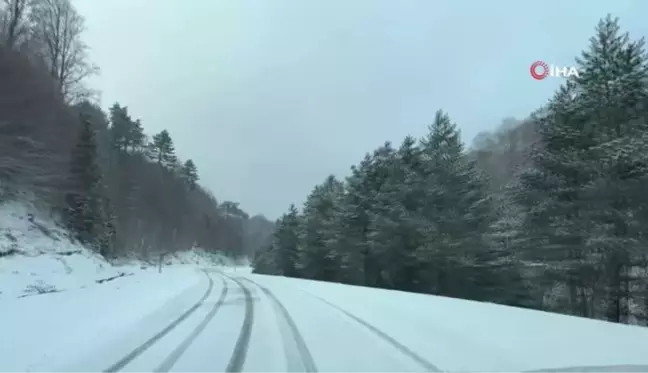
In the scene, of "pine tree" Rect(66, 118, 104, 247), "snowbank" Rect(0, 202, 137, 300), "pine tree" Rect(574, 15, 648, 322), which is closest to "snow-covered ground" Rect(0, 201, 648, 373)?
"snowbank" Rect(0, 202, 137, 300)

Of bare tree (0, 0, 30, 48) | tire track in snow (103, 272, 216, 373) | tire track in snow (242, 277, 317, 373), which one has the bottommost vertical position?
tire track in snow (103, 272, 216, 373)

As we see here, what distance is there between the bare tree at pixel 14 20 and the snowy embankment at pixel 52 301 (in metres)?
16.3

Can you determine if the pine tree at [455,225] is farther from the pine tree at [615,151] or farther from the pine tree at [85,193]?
the pine tree at [85,193]

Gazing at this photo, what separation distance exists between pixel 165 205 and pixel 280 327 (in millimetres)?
82719

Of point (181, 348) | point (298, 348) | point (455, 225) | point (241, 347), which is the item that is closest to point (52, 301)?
point (181, 348)

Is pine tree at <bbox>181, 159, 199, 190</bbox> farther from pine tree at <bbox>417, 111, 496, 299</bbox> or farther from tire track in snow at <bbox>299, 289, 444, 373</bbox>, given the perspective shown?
tire track in snow at <bbox>299, 289, 444, 373</bbox>

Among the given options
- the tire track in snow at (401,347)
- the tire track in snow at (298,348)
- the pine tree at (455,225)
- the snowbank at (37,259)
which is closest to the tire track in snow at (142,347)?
the tire track in snow at (298,348)

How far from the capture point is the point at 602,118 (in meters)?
24.9

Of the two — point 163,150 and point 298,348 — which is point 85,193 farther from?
point 163,150

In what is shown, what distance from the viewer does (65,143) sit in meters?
39.2

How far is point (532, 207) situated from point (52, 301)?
70.5ft

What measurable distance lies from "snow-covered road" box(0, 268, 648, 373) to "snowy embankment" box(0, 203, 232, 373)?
0.05 m

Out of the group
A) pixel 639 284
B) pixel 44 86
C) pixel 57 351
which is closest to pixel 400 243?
pixel 639 284

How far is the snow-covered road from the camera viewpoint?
7742 mm
